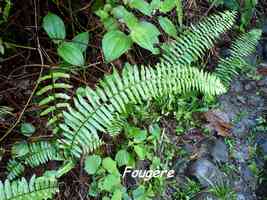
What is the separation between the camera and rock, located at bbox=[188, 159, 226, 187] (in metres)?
3.09

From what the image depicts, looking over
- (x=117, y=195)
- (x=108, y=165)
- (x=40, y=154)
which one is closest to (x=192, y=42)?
(x=108, y=165)

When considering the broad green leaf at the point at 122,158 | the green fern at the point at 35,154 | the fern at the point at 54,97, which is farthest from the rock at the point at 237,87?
the green fern at the point at 35,154

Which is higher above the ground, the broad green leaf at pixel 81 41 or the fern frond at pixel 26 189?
the broad green leaf at pixel 81 41

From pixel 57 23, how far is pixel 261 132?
1.95 metres

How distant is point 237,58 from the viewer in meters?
3.68

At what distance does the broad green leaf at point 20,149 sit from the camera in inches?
102

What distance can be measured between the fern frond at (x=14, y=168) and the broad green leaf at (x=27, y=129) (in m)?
0.21

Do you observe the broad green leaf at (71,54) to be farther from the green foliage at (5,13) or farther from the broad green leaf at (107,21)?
the green foliage at (5,13)

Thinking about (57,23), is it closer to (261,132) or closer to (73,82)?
(73,82)

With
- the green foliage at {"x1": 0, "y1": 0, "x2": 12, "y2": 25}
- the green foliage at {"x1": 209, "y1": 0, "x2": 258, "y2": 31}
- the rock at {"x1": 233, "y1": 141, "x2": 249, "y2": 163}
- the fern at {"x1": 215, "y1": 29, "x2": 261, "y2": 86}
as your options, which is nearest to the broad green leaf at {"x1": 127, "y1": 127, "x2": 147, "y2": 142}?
the rock at {"x1": 233, "y1": 141, "x2": 249, "y2": 163}

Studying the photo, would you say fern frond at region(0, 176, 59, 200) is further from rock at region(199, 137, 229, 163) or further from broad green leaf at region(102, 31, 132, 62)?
rock at region(199, 137, 229, 163)

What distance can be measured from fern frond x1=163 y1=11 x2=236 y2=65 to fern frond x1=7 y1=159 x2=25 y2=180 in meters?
1.37

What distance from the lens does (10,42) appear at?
290 centimetres

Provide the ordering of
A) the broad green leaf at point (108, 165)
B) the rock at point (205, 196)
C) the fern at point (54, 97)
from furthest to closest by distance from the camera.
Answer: the rock at point (205, 196) < the broad green leaf at point (108, 165) < the fern at point (54, 97)
